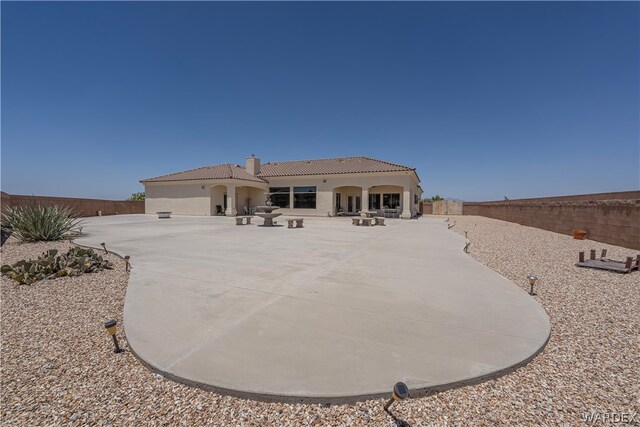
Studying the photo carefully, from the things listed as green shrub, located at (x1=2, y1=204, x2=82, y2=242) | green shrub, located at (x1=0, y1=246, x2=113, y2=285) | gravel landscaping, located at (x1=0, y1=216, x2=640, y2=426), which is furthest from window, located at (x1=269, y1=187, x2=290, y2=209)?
gravel landscaping, located at (x1=0, y1=216, x2=640, y2=426)

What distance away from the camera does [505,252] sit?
9492 mm

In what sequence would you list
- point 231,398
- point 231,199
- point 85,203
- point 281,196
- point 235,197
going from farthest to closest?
point 281,196
point 235,197
point 231,199
point 85,203
point 231,398

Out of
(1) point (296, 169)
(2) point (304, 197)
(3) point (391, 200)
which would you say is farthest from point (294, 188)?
(3) point (391, 200)

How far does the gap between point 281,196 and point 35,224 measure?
20836mm

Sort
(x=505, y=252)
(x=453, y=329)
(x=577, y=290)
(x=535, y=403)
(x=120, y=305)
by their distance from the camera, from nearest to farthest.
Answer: (x=535, y=403)
(x=453, y=329)
(x=120, y=305)
(x=577, y=290)
(x=505, y=252)

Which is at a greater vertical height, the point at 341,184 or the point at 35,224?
the point at 341,184

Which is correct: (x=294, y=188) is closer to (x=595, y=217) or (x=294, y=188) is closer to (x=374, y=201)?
(x=374, y=201)

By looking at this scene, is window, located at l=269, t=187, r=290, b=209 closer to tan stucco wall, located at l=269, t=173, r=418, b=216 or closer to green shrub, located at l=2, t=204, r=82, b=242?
tan stucco wall, located at l=269, t=173, r=418, b=216

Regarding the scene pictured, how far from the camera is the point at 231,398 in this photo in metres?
2.38

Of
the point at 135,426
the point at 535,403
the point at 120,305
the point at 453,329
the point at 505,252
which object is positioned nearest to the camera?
the point at 135,426

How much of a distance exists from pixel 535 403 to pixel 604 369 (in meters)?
1.23

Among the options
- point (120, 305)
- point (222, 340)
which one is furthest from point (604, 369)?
point (120, 305)

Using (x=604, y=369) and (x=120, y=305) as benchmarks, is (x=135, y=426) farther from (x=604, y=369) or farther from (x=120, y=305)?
(x=604, y=369)

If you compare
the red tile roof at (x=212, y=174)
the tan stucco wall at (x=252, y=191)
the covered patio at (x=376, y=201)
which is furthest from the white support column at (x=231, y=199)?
the covered patio at (x=376, y=201)
